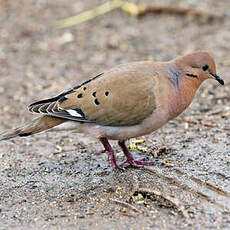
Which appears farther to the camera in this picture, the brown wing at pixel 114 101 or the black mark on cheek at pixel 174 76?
the black mark on cheek at pixel 174 76

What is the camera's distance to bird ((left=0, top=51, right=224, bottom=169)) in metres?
4.37

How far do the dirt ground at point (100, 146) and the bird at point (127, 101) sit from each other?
1.55ft

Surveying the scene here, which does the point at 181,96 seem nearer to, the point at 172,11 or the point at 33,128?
the point at 33,128

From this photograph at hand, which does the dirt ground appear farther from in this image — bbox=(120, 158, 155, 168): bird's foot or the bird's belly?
the bird's belly

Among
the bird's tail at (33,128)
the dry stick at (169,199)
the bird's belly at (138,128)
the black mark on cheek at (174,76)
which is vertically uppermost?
the black mark on cheek at (174,76)

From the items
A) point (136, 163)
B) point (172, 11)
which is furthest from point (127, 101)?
point (172, 11)

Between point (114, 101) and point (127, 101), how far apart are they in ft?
0.40

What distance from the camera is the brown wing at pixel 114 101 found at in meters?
4.36

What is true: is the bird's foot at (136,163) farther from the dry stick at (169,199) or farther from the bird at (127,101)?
the dry stick at (169,199)

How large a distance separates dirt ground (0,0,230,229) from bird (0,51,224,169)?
47 centimetres

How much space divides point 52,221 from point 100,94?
1259 mm

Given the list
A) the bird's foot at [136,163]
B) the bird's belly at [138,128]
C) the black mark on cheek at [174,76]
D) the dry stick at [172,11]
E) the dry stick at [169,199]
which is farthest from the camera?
the dry stick at [172,11]

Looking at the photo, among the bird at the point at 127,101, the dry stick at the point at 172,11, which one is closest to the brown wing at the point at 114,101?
the bird at the point at 127,101

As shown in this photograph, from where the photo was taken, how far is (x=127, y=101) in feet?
14.3
